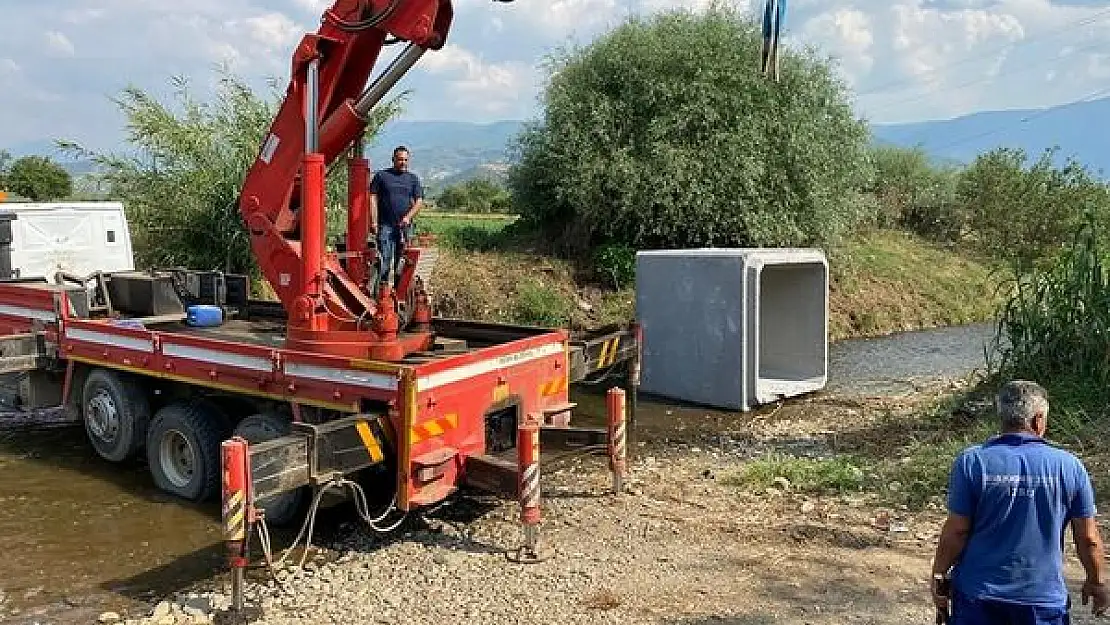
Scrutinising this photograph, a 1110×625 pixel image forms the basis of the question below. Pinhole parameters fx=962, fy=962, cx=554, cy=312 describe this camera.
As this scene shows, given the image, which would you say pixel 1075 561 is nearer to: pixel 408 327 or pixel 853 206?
pixel 408 327

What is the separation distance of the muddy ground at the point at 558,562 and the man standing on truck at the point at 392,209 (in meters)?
2.39

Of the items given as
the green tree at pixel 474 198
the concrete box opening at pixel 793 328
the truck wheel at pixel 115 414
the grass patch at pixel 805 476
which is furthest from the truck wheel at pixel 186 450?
the green tree at pixel 474 198

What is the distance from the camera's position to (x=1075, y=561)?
19.9ft

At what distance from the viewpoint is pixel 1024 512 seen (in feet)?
12.0

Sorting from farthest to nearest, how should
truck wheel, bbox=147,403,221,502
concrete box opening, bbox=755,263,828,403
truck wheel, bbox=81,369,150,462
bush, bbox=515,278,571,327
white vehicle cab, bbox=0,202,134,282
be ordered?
bush, bbox=515,278,571,327
concrete box opening, bbox=755,263,828,403
white vehicle cab, bbox=0,202,134,282
truck wheel, bbox=81,369,150,462
truck wheel, bbox=147,403,221,502

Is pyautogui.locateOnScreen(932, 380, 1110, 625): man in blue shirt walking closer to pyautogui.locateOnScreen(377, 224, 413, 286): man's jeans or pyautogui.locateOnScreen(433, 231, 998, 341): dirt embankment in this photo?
pyautogui.locateOnScreen(377, 224, 413, 286): man's jeans

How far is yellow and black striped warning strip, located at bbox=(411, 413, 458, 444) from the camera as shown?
254 inches

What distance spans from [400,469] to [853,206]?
628 inches

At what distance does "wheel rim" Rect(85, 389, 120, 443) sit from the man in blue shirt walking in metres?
7.40

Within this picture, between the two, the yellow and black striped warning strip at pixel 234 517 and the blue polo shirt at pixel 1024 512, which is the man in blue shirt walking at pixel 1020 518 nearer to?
the blue polo shirt at pixel 1024 512

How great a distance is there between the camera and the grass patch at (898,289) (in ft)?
64.7

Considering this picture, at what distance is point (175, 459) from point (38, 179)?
96.7 feet

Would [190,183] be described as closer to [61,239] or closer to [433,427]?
[61,239]

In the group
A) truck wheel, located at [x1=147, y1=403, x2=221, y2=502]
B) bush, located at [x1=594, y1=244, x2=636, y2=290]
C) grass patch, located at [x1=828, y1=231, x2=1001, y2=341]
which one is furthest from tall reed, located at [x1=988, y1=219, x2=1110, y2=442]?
bush, located at [x1=594, y1=244, x2=636, y2=290]
